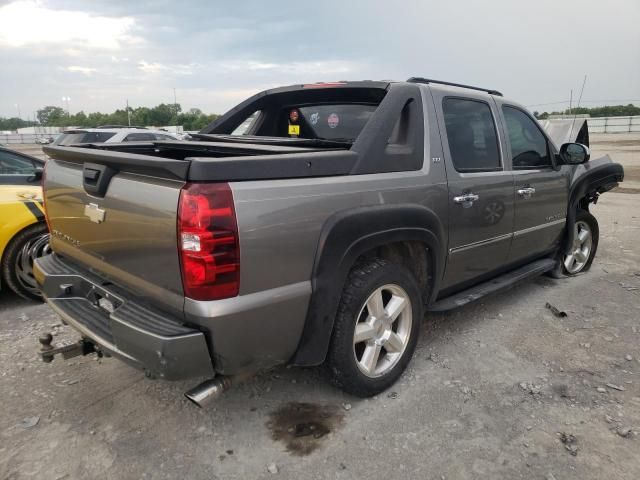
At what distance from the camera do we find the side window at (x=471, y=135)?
3297 mm

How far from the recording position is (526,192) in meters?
3.90

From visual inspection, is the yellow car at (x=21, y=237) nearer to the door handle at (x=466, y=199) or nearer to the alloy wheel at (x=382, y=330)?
the alloy wheel at (x=382, y=330)

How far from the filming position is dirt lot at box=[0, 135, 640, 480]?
91.7 inches

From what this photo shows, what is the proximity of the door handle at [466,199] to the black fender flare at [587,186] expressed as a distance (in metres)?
1.84

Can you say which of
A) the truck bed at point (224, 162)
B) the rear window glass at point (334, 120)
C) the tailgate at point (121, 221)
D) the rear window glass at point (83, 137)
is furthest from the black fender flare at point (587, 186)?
the rear window glass at point (83, 137)

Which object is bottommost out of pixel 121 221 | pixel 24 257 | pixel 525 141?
pixel 24 257

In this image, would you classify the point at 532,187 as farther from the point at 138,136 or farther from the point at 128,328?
the point at 138,136

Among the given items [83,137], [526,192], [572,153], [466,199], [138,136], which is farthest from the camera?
[138,136]

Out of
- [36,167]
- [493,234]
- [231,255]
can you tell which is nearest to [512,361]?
[493,234]

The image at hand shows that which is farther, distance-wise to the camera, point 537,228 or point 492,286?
point 537,228

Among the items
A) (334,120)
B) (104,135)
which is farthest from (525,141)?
(104,135)

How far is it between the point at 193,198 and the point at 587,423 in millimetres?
2394

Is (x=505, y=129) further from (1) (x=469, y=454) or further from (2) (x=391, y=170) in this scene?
(1) (x=469, y=454)

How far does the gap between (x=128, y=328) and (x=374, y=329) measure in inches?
53.1
